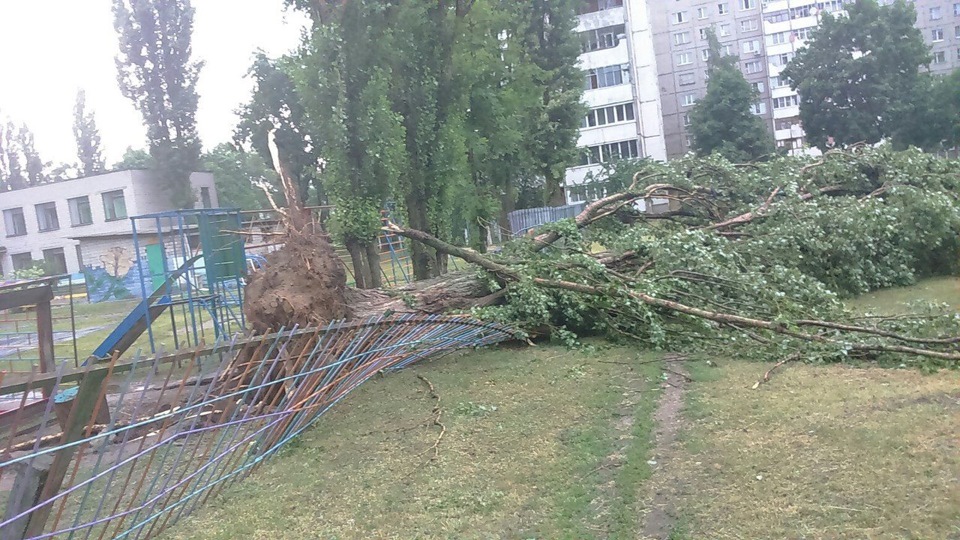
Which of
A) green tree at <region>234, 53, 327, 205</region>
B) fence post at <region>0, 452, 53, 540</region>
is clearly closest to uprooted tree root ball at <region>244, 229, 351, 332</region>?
fence post at <region>0, 452, 53, 540</region>

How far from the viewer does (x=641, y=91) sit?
41.0m

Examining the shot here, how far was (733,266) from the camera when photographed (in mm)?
8078

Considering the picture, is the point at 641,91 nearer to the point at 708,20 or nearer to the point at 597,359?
the point at 708,20

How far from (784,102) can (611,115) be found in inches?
1069

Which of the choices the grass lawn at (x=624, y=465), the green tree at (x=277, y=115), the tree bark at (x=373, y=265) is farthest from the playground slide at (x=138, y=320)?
the green tree at (x=277, y=115)

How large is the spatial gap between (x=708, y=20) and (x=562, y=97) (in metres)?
42.1

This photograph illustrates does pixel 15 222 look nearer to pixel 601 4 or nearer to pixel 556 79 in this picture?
pixel 556 79

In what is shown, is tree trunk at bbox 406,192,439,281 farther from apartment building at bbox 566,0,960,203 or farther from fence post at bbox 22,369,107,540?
apartment building at bbox 566,0,960,203

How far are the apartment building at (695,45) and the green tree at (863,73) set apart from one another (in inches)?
860

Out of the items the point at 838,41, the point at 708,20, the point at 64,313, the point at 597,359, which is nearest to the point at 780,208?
the point at 597,359

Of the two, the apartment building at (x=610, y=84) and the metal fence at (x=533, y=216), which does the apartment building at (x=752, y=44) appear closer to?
the apartment building at (x=610, y=84)

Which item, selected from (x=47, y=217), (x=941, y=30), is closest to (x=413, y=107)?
(x=47, y=217)

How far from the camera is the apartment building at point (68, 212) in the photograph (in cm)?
2881

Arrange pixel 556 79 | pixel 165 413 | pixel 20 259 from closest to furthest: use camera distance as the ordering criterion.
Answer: pixel 165 413 < pixel 556 79 < pixel 20 259
